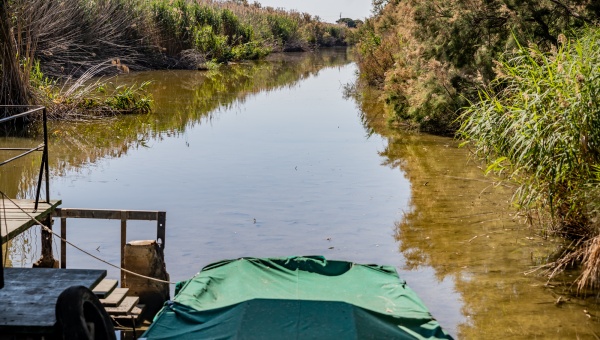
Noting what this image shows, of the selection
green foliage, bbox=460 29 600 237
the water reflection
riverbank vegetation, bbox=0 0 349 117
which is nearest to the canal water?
the water reflection

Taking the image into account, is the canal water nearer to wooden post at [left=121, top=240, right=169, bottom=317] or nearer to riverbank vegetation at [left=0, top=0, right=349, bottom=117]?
wooden post at [left=121, top=240, right=169, bottom=317]

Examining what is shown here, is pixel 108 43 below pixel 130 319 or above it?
above

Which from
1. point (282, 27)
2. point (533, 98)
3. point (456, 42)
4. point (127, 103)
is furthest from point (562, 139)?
point (282, 27)

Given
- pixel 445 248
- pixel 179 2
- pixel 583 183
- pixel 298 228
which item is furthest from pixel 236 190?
pixel 179 2

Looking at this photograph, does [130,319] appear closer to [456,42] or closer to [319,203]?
[319,203]

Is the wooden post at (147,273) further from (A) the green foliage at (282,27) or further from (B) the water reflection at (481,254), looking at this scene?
(A) the green foliage at (282,27)

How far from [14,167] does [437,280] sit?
30.9ft

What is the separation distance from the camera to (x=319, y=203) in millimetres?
13633

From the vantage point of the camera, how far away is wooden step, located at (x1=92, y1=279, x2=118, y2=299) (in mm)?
7711

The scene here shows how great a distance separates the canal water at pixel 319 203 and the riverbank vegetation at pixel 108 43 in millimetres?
1356

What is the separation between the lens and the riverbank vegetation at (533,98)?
9.71 metres

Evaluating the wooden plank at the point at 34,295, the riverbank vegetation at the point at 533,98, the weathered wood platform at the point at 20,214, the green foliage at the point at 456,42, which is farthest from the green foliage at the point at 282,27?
the wooden plank at the point at 34,295

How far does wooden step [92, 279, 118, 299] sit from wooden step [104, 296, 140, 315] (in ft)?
0.62

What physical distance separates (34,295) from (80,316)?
4.13ft
